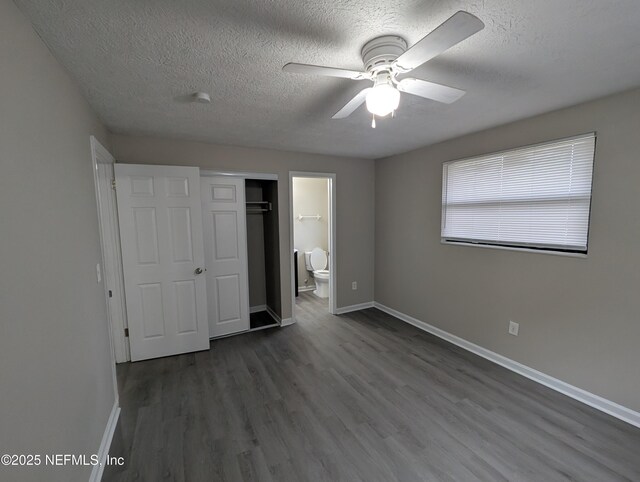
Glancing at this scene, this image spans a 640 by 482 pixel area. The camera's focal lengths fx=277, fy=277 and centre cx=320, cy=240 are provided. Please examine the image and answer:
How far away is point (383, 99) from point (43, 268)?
167cm

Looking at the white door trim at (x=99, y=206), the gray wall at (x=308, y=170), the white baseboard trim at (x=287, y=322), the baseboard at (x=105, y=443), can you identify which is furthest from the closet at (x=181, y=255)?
the baseboard at (x=105, y=443)

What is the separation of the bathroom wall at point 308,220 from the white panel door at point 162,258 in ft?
8.15

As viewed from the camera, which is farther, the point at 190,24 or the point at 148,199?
the point at 148,199

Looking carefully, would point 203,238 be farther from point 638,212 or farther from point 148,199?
point 638,212

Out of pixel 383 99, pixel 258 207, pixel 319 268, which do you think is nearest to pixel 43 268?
pixel 383 99

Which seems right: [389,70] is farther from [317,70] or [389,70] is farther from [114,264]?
[114,264]

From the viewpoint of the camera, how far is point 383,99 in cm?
132

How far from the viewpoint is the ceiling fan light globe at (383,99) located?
1318 millimetres

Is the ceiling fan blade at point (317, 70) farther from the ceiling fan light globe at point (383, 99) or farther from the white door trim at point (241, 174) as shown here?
the white door trim at point (241, 174)

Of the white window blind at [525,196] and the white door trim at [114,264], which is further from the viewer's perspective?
the white door trim at [114,264]

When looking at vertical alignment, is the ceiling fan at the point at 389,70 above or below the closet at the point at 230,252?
above

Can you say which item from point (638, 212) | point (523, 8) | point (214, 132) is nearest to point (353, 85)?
point (523, 8)

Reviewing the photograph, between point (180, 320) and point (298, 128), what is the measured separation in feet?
7.95

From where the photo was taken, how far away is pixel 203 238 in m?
3.26
